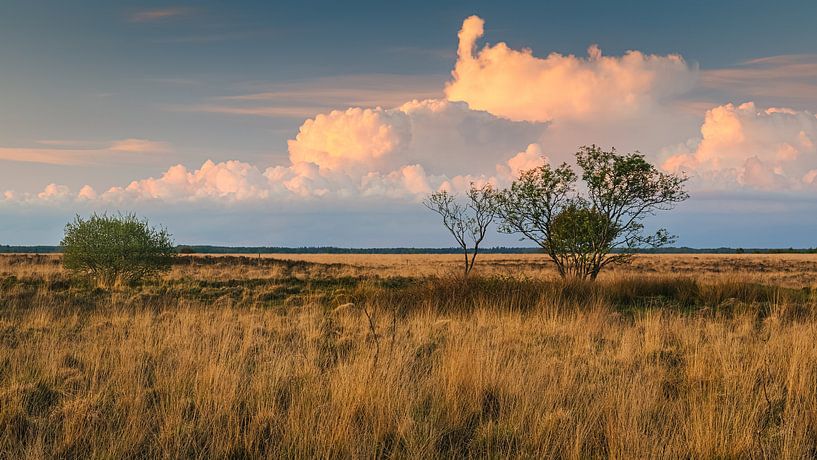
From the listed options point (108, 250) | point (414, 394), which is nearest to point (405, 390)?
point (414, 394)

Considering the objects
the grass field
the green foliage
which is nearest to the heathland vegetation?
the grass field

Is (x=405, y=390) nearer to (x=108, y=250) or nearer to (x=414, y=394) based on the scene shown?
(x=414, y=394)

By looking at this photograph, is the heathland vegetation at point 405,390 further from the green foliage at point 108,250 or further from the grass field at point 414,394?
the green foliage at point 108,250

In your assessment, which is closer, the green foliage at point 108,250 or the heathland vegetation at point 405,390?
the heathland vegetation at point 405,390

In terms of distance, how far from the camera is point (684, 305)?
17062mm

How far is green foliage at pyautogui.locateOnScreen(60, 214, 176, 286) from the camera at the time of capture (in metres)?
29.3

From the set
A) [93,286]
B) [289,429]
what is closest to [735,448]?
[289,429]

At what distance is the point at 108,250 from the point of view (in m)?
29.5

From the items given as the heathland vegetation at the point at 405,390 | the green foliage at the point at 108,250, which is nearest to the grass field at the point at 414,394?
the heathland vegetation at the point at 405,390

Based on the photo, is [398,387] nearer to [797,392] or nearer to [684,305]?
[797,392]

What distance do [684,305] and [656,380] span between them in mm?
11689

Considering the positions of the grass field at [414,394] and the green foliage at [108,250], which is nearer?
the grass field at [414,394]

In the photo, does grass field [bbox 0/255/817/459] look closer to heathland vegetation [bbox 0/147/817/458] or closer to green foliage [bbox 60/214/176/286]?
heathland vegetation [bbox 0/147/817/458]

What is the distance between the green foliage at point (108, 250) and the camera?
29328 millimetres
